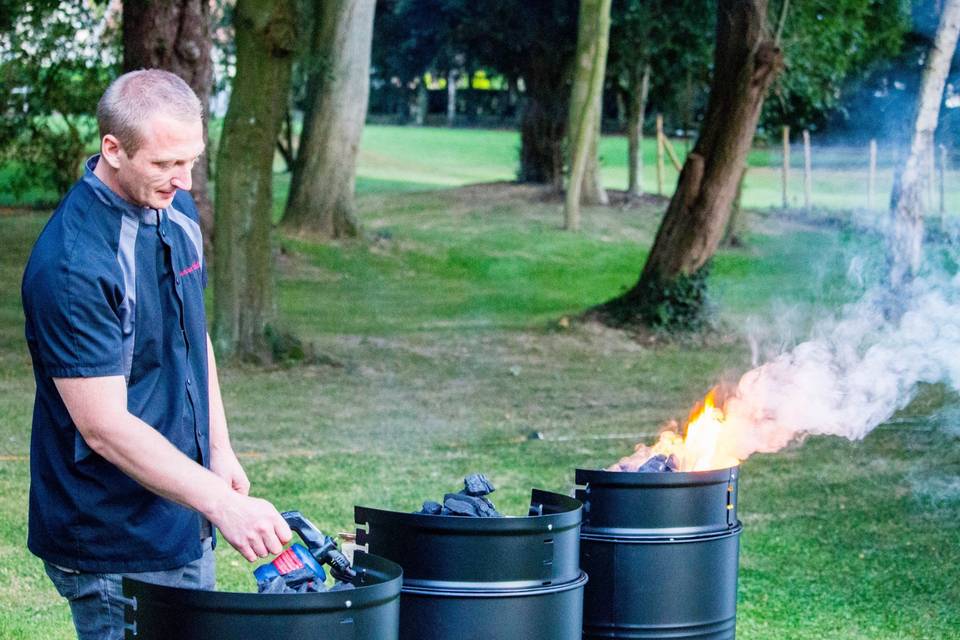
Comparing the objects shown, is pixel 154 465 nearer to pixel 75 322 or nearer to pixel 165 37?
pixel 75 322

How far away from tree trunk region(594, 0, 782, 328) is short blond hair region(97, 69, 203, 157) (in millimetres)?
11022

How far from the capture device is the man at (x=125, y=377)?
9.29ft

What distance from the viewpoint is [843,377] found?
229 inches

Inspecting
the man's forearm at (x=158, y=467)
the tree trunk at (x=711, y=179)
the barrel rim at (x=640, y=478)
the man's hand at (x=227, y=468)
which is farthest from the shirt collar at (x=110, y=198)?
the tree trunk at (x=711, y=179)

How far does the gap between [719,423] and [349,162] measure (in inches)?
641

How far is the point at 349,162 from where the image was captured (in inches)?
811

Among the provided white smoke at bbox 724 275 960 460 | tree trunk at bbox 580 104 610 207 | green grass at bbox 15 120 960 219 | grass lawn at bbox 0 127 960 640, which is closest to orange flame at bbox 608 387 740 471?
white smoke at bbox 724 275 960 460

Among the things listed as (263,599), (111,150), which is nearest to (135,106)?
(111,150)

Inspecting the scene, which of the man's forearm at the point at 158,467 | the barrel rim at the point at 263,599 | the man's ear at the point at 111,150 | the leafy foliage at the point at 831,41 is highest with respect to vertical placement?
the leafy foliage at the point at 831,41

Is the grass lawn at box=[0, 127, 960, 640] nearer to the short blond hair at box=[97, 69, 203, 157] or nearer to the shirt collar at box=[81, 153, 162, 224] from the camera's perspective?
the shirt collar at box=[81, 153, 162, 224]

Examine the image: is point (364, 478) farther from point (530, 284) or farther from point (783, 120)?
point (783, 120)

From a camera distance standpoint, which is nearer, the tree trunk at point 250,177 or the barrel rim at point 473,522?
the barrel rim at point 473,522

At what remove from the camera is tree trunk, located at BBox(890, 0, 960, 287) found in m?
11.7

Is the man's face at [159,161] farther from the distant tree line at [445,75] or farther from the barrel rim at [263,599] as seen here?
the distant tree line at [445,75]
